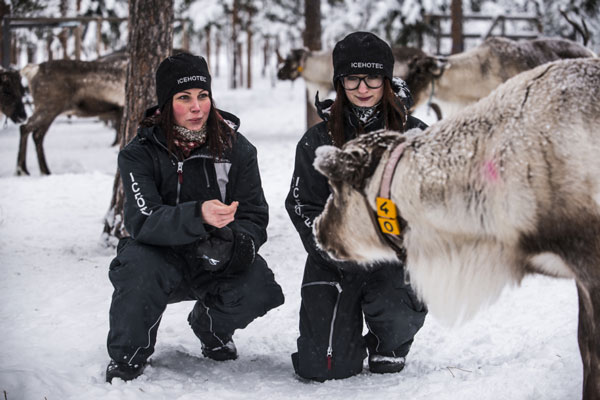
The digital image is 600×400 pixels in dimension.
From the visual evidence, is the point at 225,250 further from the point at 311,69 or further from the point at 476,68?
the point at 311,69

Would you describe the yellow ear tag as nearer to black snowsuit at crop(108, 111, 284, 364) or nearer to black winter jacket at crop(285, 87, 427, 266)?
black winter jacket at crop(285, 87, 427, 266)

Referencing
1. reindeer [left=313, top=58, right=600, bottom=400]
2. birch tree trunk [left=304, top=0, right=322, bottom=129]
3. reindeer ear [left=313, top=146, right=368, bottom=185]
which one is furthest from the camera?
birch tree trunk [left=304, top=0, right=322, bottom=129]

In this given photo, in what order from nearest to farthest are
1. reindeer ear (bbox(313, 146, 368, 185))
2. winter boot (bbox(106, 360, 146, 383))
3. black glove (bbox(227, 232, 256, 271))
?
reindeer ear (bbox(313, 146, 368, 185)) < winter boot (bbox(106, 360, 146, 383)) < black glove (bbox(227, 232, 256, 271))

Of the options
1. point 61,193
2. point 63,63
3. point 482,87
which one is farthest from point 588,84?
point 63,63

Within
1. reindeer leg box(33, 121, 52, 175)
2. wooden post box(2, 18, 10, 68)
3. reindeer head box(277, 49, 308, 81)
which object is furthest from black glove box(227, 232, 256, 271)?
wooden post box(2, 18, 10, 68)

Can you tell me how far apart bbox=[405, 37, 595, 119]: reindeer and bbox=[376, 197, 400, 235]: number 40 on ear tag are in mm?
7645

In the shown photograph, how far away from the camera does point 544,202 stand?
6.76 feet

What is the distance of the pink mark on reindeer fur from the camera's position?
7.06 feet

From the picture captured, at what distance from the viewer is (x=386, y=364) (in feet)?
10.1

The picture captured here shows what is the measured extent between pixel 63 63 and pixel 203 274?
7.47 m

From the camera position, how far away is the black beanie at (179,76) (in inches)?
119

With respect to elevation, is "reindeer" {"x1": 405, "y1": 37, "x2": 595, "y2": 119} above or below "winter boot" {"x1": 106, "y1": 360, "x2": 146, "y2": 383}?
above

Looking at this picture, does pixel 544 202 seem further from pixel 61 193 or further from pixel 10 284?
Answer: pixel 61 193

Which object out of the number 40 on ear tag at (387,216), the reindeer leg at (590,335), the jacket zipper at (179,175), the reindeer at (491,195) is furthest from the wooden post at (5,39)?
the reindeer leg at (590,335)
